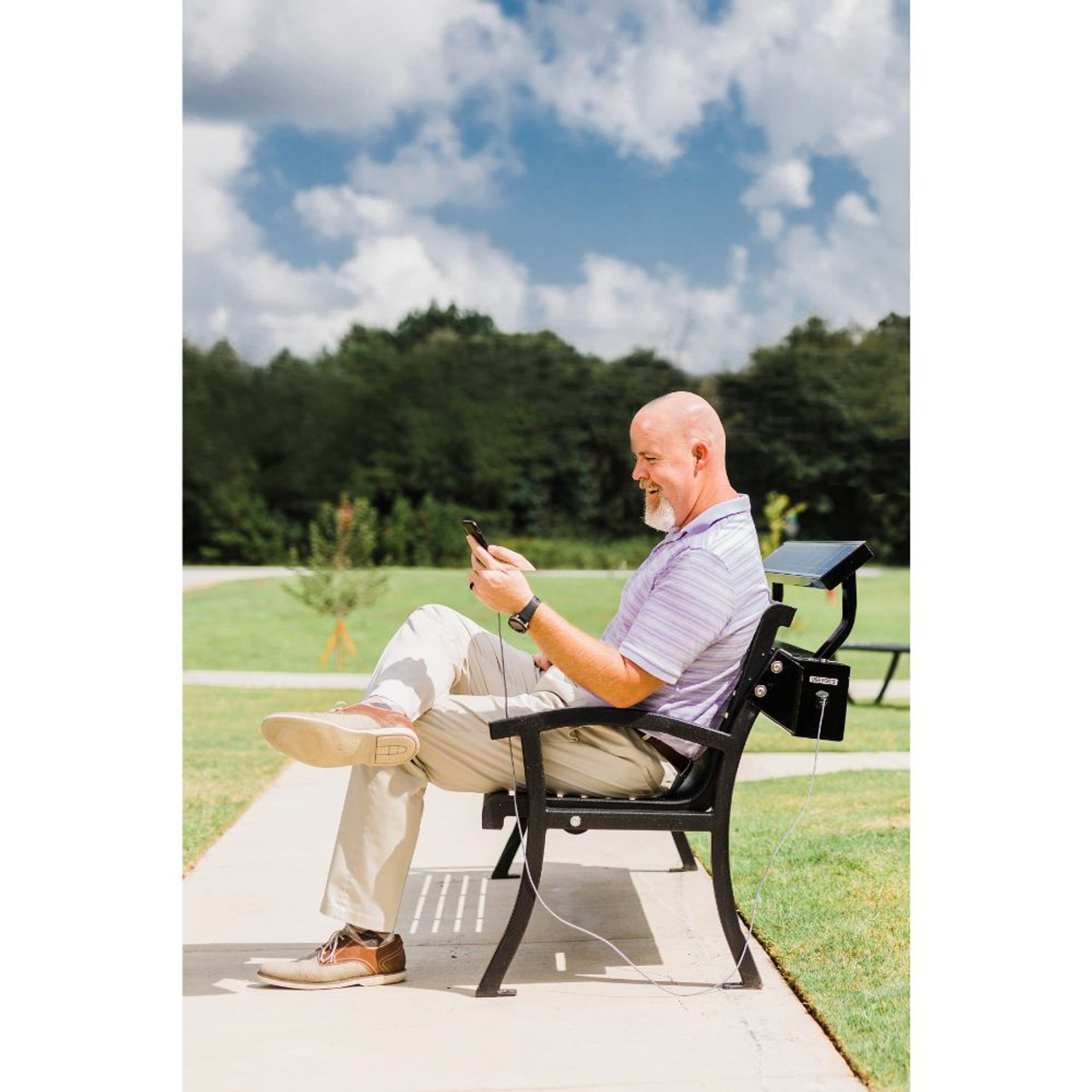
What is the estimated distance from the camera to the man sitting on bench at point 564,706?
276 cm

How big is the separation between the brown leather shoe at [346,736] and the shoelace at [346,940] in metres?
0.44

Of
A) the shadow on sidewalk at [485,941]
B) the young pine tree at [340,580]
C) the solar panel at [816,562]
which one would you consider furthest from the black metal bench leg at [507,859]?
the young pine tree at [340,580]

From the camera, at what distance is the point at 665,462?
3.00m

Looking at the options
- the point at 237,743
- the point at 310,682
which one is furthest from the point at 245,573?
the point at 237,743

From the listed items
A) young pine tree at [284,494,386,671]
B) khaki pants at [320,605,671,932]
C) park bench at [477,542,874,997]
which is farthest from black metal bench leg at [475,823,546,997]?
young pine tree at [284,494,386,671]

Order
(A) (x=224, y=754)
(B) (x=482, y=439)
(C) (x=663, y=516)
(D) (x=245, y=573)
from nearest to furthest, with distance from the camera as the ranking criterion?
(C) (x=663, y=516) → (A) (x=224, y=754) → (D) (x=245, y=573) → (B) (x=482, y=439)

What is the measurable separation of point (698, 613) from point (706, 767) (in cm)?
37

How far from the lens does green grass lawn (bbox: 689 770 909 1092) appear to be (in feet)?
8.74

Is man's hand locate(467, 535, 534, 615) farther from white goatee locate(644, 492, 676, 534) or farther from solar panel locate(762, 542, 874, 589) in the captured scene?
solar panel locate(762, 542, 874, 589)

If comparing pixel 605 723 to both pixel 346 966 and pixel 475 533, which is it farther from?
pixel 346 966

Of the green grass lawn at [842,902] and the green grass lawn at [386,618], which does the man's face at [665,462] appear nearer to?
the green grass lawn at [842,902]
